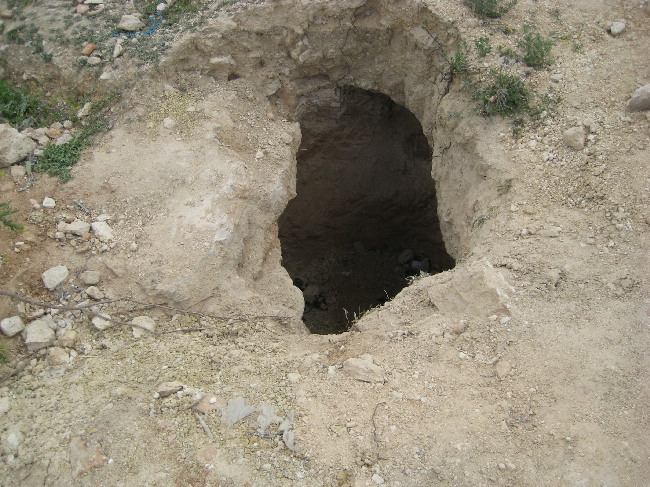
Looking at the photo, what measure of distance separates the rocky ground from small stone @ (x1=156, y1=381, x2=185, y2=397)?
0.09ft

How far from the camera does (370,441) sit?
11.8 ft

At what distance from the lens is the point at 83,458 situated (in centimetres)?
358

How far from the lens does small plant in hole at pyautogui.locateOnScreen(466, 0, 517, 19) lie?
597cm

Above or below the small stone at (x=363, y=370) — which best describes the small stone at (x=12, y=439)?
below

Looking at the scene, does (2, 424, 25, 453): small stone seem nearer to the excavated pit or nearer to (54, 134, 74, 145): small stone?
the excavated pit

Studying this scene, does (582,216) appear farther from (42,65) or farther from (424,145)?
(42,65)

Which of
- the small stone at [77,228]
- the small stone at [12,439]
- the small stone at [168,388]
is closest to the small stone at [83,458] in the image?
the small stone at [12,439]

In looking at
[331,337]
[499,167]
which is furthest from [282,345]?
[499,167]

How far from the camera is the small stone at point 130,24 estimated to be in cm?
625

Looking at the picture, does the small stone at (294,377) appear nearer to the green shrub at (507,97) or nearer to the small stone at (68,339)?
the small stone at (68,339)

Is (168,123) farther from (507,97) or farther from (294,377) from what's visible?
(507,97)

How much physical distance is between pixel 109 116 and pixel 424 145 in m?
4.80

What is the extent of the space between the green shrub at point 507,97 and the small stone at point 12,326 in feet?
15.6

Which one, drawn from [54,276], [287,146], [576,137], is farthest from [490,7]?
[54,276]
